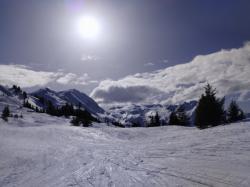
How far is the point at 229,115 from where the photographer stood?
59656 millimetres

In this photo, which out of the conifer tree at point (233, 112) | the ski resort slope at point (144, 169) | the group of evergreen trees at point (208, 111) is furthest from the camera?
the conifer tree at point (233, 112)

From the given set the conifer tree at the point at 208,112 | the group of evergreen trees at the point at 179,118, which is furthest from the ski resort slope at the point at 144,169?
the group of evergreen trees at the point at 179,118

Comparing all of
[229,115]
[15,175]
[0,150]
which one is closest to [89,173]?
[15,175]

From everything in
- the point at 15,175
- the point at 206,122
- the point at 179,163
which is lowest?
the point at 15,175

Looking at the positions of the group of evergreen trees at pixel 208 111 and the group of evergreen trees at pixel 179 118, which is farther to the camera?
the group of evergreen trees at pixel 179 118

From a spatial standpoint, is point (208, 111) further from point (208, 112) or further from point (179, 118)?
point (179, 118)

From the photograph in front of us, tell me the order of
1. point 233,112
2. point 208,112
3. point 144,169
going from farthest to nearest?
point 233,112 → point 208,112 → point 144,169

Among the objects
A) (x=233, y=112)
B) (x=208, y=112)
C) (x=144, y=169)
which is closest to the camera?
(x=144, y=169)

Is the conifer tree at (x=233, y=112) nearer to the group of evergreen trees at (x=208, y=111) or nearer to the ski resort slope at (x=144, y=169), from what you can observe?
the group of evergreen trees at (x=208, y=111)

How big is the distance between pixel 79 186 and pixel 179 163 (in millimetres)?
5515

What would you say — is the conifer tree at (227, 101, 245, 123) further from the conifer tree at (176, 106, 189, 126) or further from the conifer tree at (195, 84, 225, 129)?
the conifer tree at (195, 84, 225, 129)

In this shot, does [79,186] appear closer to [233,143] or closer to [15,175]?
[15,175]

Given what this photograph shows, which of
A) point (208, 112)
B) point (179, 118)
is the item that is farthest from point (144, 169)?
point (179, 118)

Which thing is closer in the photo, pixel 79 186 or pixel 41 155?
pixel 79 186
